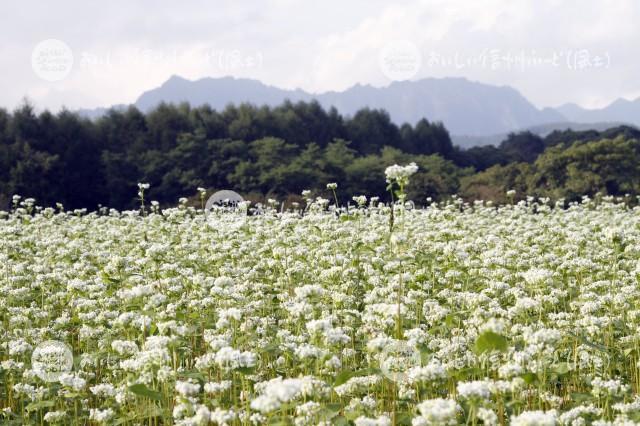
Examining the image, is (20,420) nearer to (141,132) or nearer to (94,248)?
(94,248)

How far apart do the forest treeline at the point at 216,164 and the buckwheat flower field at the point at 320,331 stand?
1239 inches

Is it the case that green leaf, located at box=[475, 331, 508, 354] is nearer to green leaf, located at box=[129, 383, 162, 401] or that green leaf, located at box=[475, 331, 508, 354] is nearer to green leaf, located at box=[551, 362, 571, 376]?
green leaf, located at box=[551, 362, 571, 376]

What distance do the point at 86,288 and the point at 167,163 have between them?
43699 mm

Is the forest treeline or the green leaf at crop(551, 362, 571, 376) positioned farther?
the forest treeline

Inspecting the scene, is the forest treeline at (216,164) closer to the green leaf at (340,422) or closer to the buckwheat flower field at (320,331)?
the buckwheat flower field at (320,331)

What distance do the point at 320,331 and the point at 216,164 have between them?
46529 millimetres

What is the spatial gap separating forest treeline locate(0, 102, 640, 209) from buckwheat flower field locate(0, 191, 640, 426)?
1239 inches

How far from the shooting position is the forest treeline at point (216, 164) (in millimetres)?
43125

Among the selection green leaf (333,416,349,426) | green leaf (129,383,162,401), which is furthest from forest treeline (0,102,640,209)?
green leaf (333,416,349,426)

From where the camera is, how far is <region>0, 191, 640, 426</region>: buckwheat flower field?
181 inches

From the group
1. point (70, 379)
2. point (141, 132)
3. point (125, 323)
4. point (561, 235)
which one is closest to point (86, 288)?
point (125, 323)

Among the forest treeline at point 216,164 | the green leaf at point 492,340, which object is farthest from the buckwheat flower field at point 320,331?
the forest treeline at point 216,164

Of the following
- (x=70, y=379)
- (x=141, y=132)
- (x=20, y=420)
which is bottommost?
(x=20, y=420)

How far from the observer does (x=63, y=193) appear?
1822 inches
